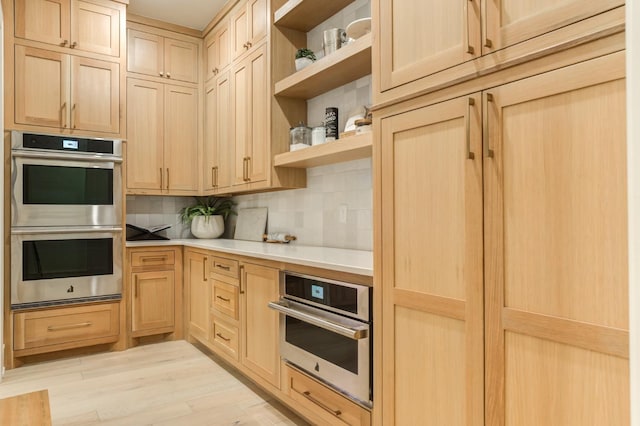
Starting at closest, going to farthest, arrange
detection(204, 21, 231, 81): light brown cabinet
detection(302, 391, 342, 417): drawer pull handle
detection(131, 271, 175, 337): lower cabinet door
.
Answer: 1. detection(302, 391, 342, 417): drawer pull handle
2. detection(131, 271, 175, 337): lower cabinet door
3. detection(204, 21, 231, 81): light brown cabinet

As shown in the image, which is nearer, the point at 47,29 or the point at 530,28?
the point at 530,28

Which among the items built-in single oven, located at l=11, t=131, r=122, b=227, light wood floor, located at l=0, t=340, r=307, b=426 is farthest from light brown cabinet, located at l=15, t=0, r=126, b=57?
light wood floor, located at l=0, t=340, r=307, b=426

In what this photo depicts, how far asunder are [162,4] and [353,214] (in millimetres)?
2572

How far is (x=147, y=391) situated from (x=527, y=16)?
2.83m

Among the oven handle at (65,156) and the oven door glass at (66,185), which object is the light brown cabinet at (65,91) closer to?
the oven handle at (65,156)

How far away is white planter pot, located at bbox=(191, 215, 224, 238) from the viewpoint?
13.4ft

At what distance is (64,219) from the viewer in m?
3.25

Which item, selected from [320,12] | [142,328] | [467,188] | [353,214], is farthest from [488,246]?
[142,328]

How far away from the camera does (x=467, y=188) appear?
125cm

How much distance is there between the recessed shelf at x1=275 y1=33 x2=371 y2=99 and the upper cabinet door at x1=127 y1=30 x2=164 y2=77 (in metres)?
1.63

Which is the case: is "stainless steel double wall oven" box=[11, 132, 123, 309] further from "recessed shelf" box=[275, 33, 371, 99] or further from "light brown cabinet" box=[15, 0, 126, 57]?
"recessed shelf" box=[275, 33, 371, 99]

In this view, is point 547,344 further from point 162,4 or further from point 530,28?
point 162,4

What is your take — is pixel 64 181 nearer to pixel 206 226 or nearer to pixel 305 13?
pixel 206 226

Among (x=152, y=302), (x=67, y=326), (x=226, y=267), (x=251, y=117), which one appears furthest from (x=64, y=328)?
(x=251, y=117)
